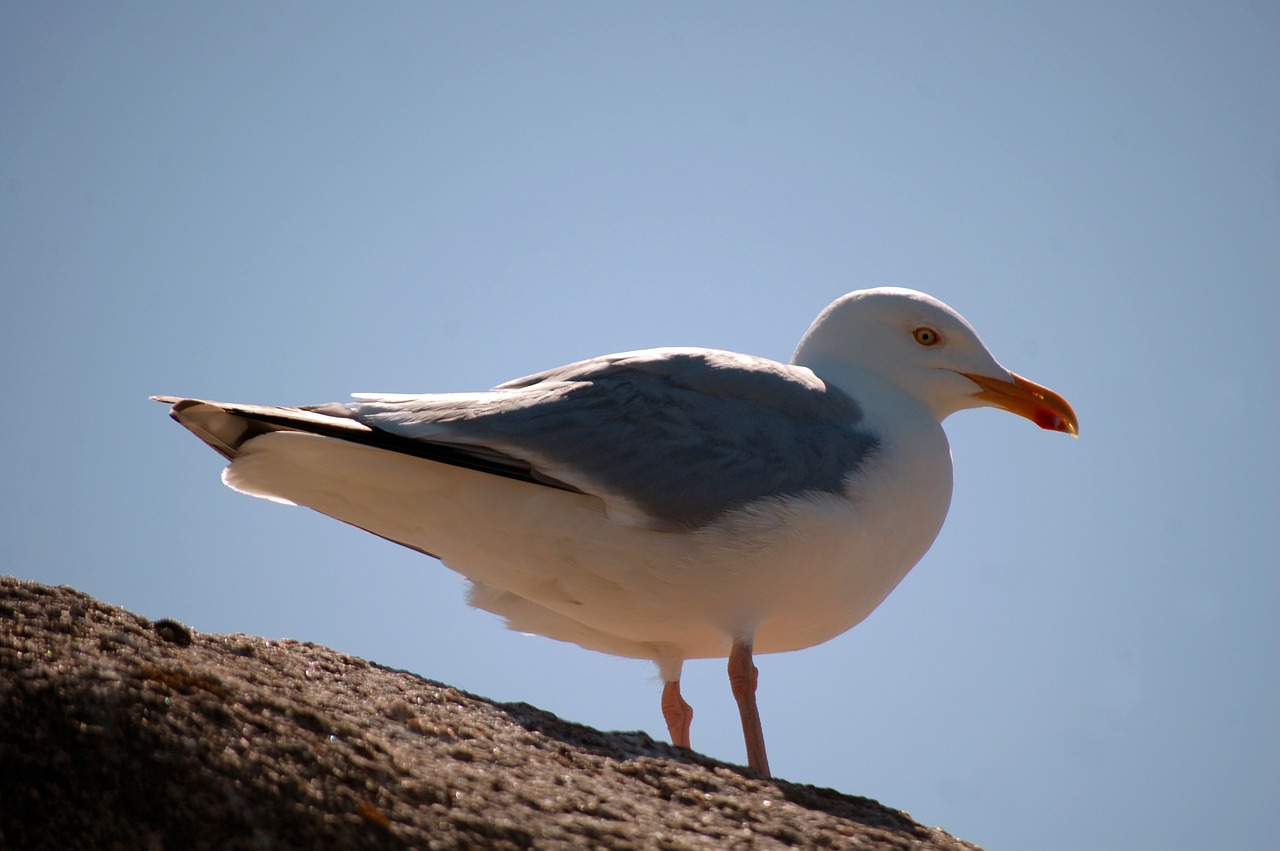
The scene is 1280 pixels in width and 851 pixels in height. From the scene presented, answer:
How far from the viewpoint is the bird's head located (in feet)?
25.6

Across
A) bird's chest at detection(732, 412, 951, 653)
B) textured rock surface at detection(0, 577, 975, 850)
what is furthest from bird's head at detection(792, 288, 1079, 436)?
textured rock surface at detection(0, 577, 975, 850)

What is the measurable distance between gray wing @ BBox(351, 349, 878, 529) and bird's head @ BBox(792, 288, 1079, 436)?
3.69 ft

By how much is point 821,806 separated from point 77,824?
2.71 m

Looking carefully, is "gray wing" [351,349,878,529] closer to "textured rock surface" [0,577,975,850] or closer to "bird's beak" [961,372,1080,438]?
"textured rock surface" [0,577,975,850]

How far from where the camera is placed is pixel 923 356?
782 centimetres

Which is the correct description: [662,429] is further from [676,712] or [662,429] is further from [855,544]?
[676,712]

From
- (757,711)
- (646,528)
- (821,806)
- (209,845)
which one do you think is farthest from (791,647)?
(209,845)

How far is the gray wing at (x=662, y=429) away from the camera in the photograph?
606 cm

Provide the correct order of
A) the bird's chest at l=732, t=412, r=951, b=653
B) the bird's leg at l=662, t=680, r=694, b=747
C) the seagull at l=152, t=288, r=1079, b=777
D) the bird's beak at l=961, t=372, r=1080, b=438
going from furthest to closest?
the bird's beak at l=961, t=372, r=1080, b=438
the bird's leg at l=662, t=680, r=694, b=747
the bird's chest at l=732, t=412, r=951, b=653
the seagull at l=152, t=288, r=1079, b=777

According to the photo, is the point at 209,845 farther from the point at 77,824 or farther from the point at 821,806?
the point at 821,806

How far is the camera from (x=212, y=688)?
381 cm

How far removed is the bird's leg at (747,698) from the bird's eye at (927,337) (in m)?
2.59

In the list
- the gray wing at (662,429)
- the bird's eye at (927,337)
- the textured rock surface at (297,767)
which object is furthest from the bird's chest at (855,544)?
the textured rock surface at (297,767)

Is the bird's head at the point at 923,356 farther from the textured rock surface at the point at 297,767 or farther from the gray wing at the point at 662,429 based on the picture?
the textured rock surface at the point at 297,767
